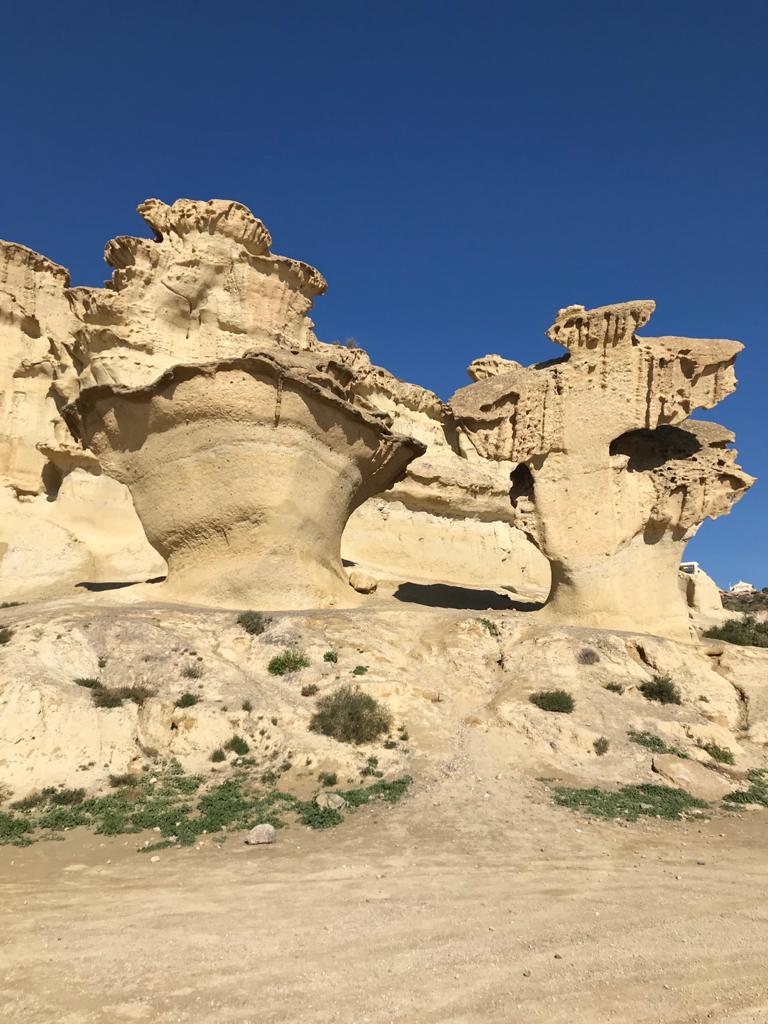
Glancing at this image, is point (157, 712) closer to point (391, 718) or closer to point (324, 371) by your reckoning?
point (391, 718)

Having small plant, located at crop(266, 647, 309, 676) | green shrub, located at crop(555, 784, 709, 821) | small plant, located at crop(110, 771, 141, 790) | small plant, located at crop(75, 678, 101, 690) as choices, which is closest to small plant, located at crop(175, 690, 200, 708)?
small plant, located at crop(75, 678, 101, 690)

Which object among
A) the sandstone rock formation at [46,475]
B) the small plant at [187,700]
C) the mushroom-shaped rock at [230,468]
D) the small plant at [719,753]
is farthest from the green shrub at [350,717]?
the sandstone rock formation at [46,475]

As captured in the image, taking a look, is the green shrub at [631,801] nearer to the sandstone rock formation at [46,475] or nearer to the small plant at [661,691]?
the small plant at [661,691]

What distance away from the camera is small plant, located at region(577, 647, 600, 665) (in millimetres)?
12311

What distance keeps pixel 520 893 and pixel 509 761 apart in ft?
13.3

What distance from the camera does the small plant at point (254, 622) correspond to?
474 inches

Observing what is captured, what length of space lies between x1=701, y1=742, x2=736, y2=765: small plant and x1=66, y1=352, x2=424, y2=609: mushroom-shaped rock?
828cm

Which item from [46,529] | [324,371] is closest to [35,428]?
[46,529]

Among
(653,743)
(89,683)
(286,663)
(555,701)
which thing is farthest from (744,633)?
(89,683)

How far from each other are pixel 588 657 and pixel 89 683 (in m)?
8.61

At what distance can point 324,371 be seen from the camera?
1572cm

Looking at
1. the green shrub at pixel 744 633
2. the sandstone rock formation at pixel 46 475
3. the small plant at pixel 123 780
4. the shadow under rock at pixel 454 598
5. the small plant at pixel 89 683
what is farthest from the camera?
the sandstone rock formation at pixel 46 475

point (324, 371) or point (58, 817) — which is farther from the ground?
Result: point (324, 371)

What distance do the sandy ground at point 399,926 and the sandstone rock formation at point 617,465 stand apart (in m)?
8.51
